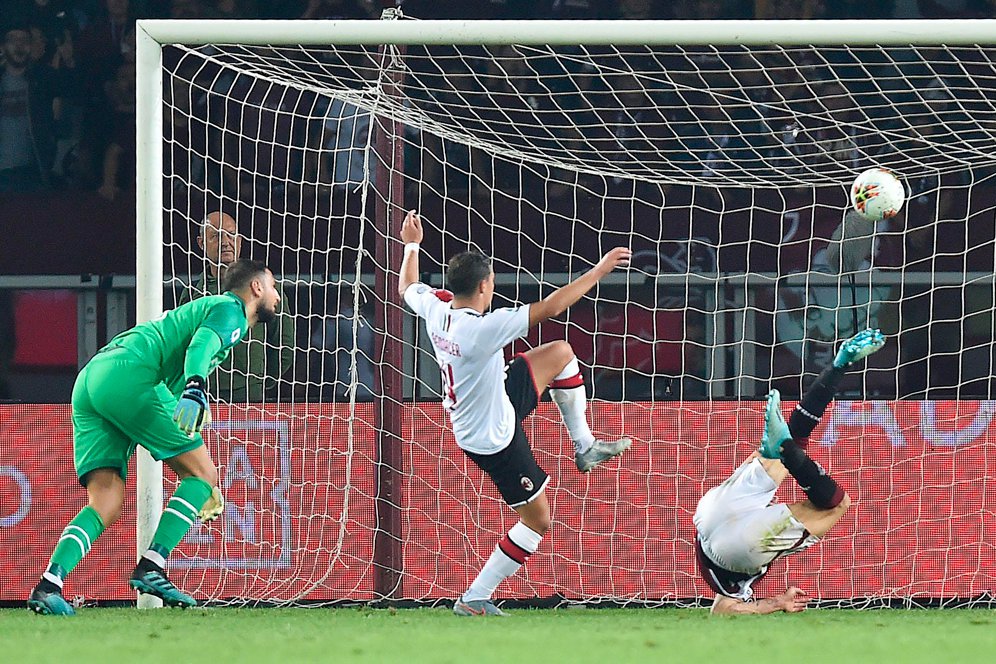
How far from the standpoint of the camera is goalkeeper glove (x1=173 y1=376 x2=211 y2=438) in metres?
5.52

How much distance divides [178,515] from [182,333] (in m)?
0.72

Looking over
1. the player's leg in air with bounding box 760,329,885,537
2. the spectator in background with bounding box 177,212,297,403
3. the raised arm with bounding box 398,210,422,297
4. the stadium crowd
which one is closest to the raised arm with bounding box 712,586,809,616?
the player's leg in air with bounding box 760,329,885,537

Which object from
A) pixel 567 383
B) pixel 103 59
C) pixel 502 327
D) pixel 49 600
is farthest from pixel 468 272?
pixel 103 59

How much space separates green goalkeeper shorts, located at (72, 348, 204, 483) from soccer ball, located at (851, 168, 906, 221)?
2.92 m

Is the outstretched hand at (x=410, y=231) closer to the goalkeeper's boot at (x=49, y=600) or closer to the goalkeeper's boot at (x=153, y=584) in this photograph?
the goalkeeper's boot at (x=153, y=584)

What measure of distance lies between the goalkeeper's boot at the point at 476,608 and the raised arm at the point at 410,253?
1341mm

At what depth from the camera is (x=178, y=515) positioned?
5.75m

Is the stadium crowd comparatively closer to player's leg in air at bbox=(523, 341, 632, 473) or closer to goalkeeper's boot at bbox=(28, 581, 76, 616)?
player's leg in air at bbox=(523, 341, 632, 473)

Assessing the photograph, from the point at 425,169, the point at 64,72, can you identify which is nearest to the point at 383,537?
the point at 425,169

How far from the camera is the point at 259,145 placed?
28.6ft

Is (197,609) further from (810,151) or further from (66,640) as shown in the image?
(810,151)

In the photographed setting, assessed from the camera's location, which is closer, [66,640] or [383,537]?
[66,640]

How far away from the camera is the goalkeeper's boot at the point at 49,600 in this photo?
18.4ft

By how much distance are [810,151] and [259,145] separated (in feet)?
10.8
